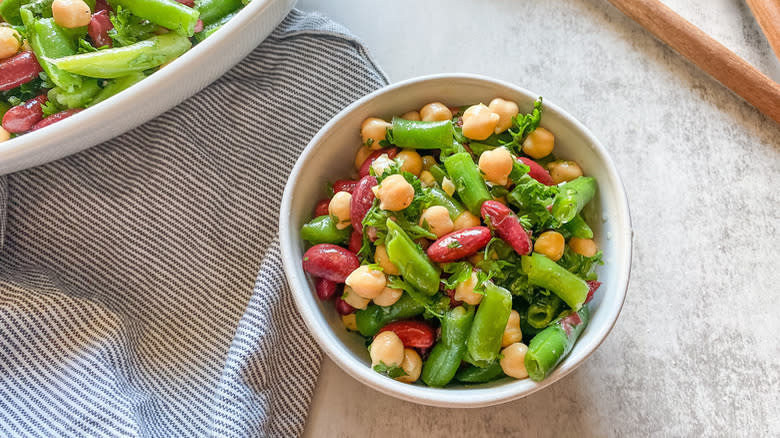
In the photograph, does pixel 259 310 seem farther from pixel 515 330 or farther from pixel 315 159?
pixel 515 330

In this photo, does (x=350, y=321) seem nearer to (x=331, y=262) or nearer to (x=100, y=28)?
(x=331, y=262)

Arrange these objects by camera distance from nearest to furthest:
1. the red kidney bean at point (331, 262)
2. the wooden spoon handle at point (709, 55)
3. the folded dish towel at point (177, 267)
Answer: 1. the red kidney bean at point (331, 262)
2. the folded dish towel at point (177, 267)
3. the wooden spoon handle at point (709, 55)

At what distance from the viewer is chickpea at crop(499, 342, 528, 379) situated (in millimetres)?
1129

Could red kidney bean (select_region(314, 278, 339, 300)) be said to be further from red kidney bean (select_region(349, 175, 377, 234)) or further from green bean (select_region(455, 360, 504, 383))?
green bean (select_region(455, 360, 504, 383))

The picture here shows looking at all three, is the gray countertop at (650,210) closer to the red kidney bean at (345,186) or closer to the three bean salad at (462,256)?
the three bean salad at (462,256)

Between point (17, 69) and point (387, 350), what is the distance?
902 millimetres

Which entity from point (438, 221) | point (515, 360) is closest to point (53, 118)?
point (438, 221)

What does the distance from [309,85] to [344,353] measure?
0.64 metres

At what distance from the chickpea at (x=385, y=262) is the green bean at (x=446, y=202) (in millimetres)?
131

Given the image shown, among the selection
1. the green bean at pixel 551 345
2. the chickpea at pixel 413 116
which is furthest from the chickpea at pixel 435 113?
the green bean at pixel 551 345

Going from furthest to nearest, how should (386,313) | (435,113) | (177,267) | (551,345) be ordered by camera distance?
(177,267) < (435,113) < (386,313) < (551,345)

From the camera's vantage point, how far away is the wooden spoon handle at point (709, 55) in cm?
149

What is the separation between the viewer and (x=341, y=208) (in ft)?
4.01

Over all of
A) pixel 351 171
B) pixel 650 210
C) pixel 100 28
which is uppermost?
pixel 100 28
